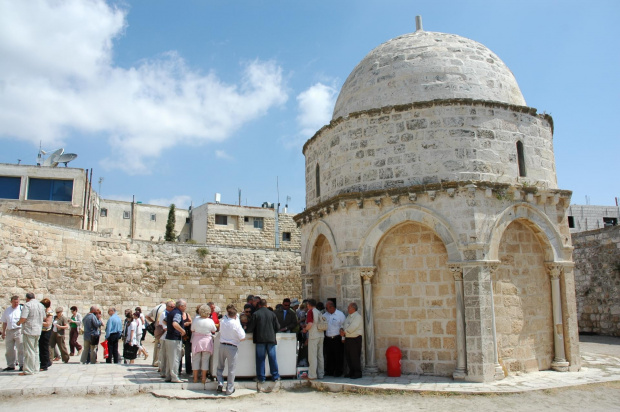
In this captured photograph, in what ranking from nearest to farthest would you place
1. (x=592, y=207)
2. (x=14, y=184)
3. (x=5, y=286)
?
(x=5, y=286), (x=14, y=184), (x=592, y=207)

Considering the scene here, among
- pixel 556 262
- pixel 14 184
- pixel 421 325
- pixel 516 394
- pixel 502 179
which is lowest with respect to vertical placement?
pixel 516 394

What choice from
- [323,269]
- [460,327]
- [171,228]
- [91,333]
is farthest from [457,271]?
[171,228]

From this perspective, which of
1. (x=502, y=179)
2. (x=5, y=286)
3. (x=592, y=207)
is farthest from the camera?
(x=592, y=207)

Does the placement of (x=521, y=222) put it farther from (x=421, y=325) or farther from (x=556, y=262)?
(x=421, y=325)

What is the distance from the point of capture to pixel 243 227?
117 ft

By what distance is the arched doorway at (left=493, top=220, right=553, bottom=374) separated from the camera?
958 centimetres

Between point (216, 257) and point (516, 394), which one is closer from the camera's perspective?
point (516, 394)

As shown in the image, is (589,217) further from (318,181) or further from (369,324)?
(369,324)

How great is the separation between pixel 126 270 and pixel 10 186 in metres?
10.5

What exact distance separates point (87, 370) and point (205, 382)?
3.05 meters

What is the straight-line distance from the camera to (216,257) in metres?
23.7

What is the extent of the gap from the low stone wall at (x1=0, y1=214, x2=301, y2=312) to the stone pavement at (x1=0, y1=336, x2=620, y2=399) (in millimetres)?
7622

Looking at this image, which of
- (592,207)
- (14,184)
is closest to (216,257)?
(14,184)

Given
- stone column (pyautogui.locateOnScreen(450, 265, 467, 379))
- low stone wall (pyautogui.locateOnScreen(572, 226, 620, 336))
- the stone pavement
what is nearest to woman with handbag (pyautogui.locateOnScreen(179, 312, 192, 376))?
the stone pavement
